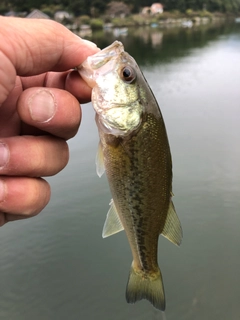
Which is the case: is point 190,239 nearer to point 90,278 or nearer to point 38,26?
point 90,278

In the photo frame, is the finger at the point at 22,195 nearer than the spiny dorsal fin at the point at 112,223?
Yes

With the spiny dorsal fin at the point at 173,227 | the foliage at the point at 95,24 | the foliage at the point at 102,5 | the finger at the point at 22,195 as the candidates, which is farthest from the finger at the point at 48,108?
the foliage at the point at 102,5

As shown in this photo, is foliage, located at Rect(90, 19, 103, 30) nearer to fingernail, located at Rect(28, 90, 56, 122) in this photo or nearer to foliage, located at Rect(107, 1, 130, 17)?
foliage, located at Rect(107, 1, 130, 17)

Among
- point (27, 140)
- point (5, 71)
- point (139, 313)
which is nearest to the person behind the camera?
point (5, 71)

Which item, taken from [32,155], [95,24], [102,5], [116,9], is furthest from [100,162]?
[116,9]

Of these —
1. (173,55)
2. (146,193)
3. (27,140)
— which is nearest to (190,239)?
(146,193)

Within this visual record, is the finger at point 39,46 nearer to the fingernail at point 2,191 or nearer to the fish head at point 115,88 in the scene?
the fish head at point 115,88

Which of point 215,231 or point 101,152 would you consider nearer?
point 101,152

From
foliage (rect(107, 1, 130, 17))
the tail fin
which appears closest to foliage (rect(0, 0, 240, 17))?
foliage (rect(107, 1, 130, 17))

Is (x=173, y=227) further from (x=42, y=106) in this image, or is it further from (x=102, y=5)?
(x=102, y=5)
